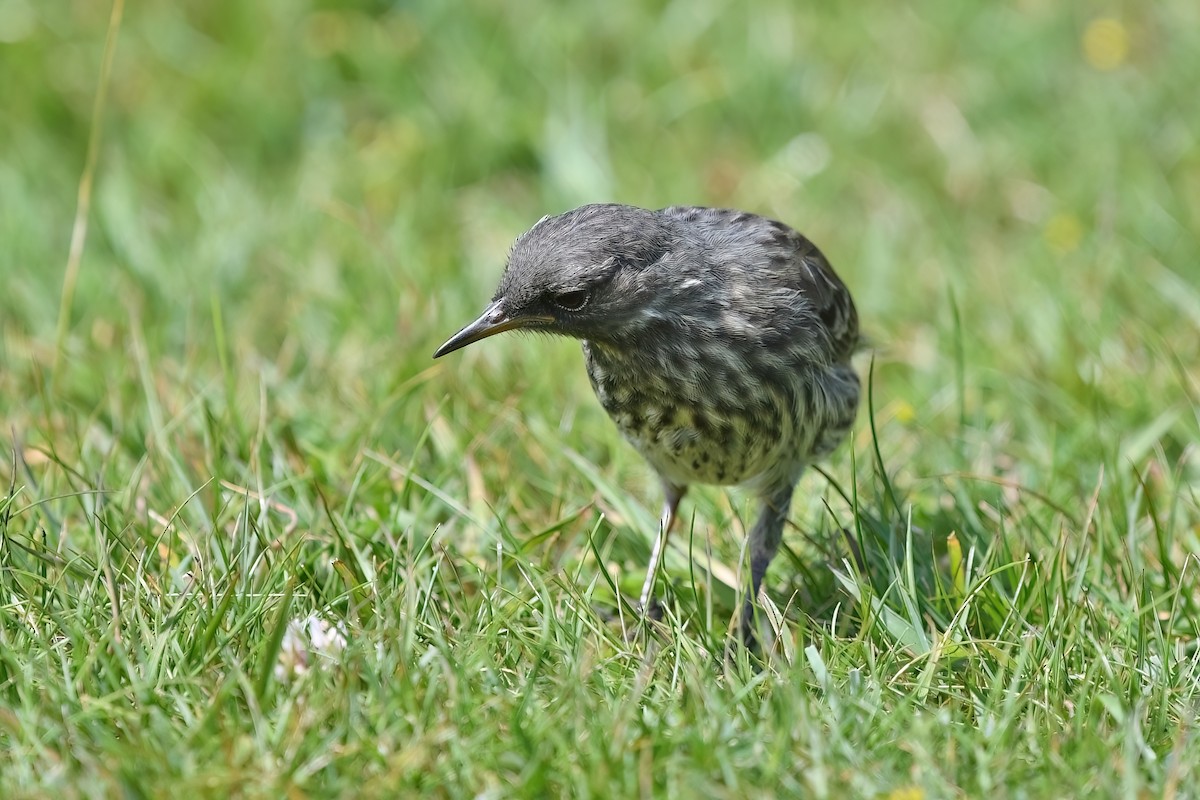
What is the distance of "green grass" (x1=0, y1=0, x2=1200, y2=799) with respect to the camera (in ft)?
11.1

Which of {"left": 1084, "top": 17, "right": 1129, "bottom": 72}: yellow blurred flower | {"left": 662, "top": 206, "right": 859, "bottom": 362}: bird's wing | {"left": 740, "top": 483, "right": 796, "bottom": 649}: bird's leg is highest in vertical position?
{"left": 1084, "top": 17, "right": 1129, "bottom": 72}: yellow blurred flower

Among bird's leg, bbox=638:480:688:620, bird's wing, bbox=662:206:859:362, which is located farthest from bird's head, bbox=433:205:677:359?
bird's leg, bbox=638:480:688:620

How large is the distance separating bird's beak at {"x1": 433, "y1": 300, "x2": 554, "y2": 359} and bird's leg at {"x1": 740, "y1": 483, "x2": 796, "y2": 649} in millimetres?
983

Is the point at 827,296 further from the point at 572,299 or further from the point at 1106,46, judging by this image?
the point at 1106,46

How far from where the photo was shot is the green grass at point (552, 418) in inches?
134

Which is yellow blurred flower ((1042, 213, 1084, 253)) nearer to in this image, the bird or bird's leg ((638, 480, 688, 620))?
the bird

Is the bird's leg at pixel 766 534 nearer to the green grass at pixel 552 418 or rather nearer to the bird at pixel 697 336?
the bird at pixel 697 336

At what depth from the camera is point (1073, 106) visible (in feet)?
26.2

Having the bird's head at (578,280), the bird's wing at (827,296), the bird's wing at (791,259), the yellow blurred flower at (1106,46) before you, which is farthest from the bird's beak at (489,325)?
the yellow blurred flower at (1106,46)

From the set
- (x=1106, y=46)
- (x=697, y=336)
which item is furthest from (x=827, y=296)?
(x=1106, y=46)

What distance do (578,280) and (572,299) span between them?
73 mm

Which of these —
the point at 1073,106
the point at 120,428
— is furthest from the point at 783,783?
the point at 1073,106

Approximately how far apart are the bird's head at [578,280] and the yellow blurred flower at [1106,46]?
4.81 m

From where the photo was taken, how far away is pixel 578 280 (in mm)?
4199
